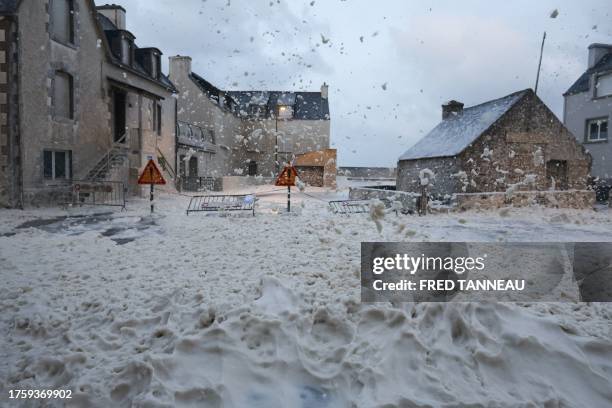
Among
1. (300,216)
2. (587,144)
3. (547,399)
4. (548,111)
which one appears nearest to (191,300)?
(547,399)

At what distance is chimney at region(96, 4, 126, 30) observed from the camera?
19359 mm

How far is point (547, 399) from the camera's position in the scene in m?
2.64

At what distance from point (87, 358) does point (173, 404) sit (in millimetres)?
934

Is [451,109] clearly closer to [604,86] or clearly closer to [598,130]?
[604,86]

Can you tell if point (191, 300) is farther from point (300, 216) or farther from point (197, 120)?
point (197, 120)

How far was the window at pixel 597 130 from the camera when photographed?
23625 mm

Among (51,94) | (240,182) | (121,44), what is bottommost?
(240,182)

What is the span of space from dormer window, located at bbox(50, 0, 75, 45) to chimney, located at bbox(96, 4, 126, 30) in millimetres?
5520

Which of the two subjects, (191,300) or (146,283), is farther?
(146,283)

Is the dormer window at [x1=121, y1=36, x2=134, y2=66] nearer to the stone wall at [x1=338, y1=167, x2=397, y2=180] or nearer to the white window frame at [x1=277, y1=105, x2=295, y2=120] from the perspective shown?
the white window frame at [x1=277, y1=105, x2=295, y2=120]

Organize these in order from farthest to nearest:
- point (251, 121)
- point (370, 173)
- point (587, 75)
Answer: point (370, 173)
point (251, 121)
point (587, 75)

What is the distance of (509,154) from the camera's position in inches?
683

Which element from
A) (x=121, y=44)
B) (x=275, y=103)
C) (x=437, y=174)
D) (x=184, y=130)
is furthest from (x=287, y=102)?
(x=437, y=174)

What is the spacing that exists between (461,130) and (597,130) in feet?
39.2
